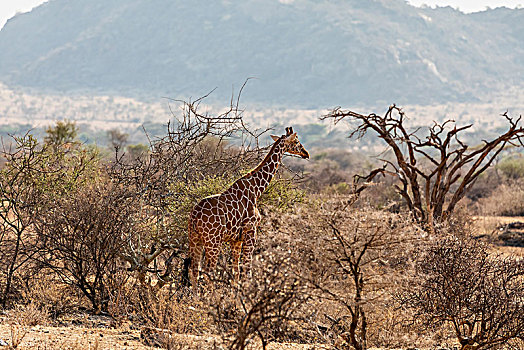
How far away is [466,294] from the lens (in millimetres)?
6969

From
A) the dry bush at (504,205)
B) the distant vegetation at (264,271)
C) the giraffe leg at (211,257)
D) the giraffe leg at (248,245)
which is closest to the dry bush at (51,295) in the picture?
the distant vegetation at (264,271)

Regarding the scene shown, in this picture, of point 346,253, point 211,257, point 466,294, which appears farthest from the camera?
point 211,257

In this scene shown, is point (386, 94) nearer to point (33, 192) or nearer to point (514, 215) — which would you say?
point (514, 215)

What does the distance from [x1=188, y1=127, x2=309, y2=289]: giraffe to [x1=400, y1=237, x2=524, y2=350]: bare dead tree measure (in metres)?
1.88

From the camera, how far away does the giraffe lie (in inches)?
294

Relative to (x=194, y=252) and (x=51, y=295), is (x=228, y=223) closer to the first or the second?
(x=194, y=252)

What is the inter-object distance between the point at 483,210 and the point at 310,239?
1785cm

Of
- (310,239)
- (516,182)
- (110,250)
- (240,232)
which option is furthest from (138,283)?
(516,182)

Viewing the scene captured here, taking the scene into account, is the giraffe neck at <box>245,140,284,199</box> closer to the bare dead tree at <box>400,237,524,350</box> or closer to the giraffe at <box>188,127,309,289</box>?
the giraffe at <box>188,127,309,289</box>

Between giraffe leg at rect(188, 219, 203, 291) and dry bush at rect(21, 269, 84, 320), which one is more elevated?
giraffe leg at rect(188, 219, 203, 291)

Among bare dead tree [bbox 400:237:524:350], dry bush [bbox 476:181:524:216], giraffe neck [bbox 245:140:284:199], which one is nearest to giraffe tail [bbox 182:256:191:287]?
giraffe neck [bbox 245:140:284:199]

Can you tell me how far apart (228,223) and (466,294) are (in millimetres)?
2641

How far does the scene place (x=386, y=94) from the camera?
620ft

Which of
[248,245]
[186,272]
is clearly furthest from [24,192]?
[248,245]
